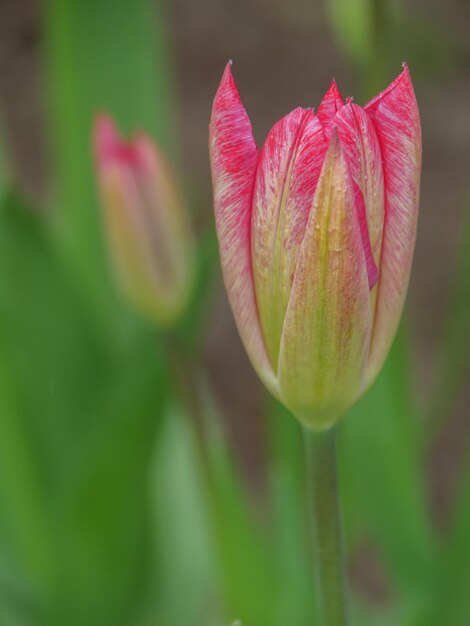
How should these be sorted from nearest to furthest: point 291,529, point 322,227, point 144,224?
1. point 322,227
2. point 144,224
3. point 291,529

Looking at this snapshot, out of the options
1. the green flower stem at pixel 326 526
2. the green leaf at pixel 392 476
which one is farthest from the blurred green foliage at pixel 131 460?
the green flower stem at pixel 326 526

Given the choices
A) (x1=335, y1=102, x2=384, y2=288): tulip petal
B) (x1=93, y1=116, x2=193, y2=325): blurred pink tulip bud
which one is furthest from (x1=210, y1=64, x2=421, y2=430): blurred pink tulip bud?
(x1=93, y1=116, x2=193, y2=325): blurred pink tulip bud

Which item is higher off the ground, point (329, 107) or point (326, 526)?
point (329, 107)

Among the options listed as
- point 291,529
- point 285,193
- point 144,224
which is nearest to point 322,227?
point 285,193

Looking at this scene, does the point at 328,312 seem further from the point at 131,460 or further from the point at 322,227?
the point at 131,460

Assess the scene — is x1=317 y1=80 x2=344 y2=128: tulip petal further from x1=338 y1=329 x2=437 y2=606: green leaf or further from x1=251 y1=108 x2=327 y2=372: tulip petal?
x1=338 y1=329 x2=437 y2=606: green leaf

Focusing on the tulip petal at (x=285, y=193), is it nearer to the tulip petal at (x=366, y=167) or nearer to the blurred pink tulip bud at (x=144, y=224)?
the tulip petal at (x=366, y=167)

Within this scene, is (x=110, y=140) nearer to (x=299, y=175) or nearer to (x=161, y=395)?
(x=161, y=395)
